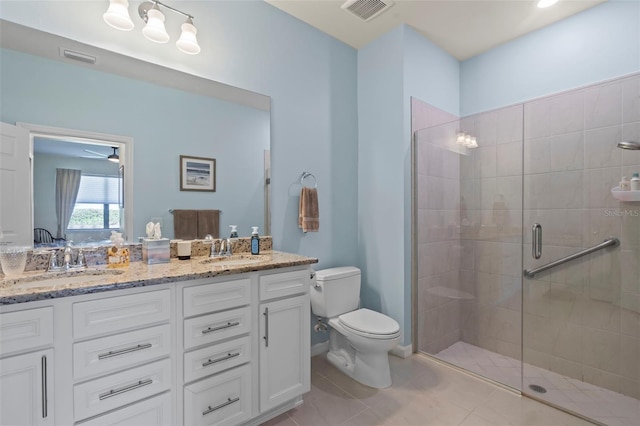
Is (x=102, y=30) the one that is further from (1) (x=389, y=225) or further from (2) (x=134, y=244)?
(1) (x=389, y=225)

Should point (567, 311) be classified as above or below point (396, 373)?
above

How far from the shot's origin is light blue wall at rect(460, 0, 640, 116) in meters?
2.09

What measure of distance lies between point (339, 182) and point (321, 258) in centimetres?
68

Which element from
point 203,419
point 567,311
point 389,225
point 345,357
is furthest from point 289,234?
point 567,311

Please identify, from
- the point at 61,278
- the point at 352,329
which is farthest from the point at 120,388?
the point at 352,329

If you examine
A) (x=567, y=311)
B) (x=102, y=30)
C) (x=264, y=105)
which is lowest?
(x=567, y=311)

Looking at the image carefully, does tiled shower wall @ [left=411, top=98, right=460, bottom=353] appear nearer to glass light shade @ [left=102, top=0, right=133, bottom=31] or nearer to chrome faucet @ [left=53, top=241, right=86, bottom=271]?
glass light shade @ [left=102, top=0, right=133, bottom=31]

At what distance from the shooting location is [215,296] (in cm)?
144

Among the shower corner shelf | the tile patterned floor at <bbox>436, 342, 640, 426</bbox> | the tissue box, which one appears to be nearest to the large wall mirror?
the tissue box

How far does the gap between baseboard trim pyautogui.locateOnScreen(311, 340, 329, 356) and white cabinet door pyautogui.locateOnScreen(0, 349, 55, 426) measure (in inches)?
66.9

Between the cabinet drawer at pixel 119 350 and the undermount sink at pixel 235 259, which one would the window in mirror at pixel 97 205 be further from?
the cabinet drawer at pixel 119 350

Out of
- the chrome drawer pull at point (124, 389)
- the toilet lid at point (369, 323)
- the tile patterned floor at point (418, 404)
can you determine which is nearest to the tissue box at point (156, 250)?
the chrome drawer pull at point (124, 389)

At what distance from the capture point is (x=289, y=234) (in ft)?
7.68

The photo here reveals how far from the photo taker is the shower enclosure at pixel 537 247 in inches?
75.5
